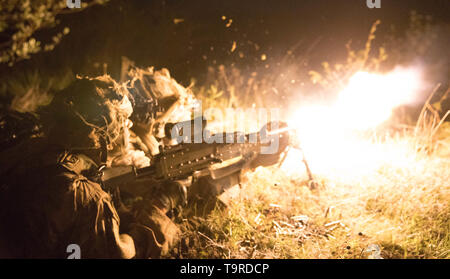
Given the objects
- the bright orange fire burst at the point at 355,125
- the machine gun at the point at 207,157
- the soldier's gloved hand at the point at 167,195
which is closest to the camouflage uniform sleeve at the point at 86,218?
the machine gun at the point at 207,157

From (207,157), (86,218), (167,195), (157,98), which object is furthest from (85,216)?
(157,98)

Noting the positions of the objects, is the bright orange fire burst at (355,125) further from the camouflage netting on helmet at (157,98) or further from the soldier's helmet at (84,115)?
the soldier's helmet at (84,115)

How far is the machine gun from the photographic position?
237 cm

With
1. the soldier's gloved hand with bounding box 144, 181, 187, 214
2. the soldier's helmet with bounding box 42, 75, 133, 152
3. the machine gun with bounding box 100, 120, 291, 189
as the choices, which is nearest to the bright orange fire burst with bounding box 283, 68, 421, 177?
the machine gun with bounding box 100, 120, 291, 189

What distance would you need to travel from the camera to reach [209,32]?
244 inches

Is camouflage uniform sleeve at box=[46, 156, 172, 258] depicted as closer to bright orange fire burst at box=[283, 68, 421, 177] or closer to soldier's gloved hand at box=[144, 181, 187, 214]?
soldier's gloved hand at box=[144, 181, 187, 214]

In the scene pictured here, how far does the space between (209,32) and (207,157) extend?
432 centimetres

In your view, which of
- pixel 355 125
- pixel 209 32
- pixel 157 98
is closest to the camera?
pixel 157 98

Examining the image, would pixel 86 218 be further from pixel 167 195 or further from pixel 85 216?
pixel 167 195

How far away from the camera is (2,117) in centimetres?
324

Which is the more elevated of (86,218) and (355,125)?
(355,125)

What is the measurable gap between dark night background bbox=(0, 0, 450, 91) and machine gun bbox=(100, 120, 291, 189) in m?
2.97

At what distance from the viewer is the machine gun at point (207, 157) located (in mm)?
2365

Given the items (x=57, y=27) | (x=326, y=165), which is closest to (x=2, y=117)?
(x=57, y=27)
